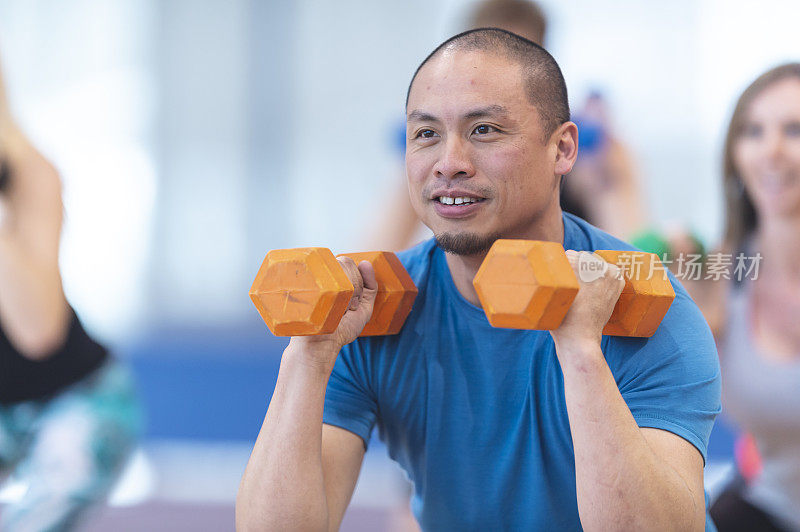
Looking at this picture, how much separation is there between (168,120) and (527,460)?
17.8ft

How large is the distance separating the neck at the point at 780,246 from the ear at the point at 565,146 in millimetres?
956

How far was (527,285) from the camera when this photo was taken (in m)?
0.97

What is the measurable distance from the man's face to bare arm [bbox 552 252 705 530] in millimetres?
202

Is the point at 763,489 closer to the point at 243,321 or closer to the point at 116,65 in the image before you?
the point at 243,321

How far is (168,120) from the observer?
20.2 feet

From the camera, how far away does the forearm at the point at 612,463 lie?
3.26 ft

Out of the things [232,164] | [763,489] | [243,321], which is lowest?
[243,321]

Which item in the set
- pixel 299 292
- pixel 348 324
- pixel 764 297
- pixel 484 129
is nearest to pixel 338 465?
pixel 348 324

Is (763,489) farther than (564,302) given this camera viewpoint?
Yes

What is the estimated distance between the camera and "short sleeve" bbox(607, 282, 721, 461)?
108cm

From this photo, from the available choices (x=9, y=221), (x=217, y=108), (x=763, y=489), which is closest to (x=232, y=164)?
(x=217, y=108)

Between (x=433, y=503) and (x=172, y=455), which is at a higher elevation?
(x=433, y=503)

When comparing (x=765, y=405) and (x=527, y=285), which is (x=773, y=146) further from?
(x=527, y=285)

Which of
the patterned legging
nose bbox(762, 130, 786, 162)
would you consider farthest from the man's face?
the patterned legging
